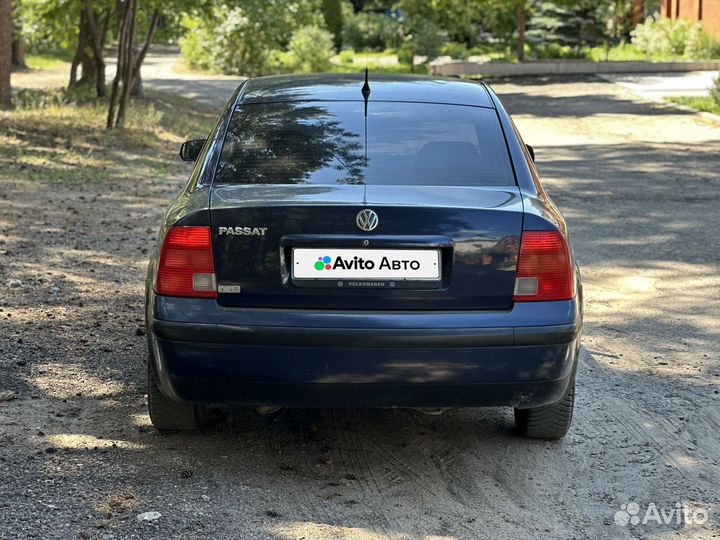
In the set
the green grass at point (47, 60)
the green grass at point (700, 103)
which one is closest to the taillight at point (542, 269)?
the green grass at point (700, 103)

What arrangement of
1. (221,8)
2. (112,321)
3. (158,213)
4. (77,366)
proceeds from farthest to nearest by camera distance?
1. (221,8)
2. (158,213)
3. (112,321)
4. (77,366)

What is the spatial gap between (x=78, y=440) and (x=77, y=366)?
3.77 ft

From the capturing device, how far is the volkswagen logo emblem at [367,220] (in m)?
4.35

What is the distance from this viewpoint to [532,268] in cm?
446

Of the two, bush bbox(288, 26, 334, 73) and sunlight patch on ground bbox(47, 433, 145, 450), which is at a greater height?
bush bbox(288, 26, 334, 73)

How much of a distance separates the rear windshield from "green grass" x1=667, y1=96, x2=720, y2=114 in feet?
59.4

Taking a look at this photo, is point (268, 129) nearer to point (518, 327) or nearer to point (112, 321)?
point (518, 327)

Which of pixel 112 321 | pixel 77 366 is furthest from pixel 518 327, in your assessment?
pixel 112 321

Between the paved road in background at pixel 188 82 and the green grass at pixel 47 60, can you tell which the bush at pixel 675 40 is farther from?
the green grass at pixel 47 60

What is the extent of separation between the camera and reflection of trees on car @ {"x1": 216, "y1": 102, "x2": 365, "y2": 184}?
188 inches

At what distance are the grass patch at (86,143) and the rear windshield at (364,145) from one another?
27.2 ft

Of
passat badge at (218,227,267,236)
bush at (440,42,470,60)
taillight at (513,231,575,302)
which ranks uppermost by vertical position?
passat badge at (218,227,267,236)

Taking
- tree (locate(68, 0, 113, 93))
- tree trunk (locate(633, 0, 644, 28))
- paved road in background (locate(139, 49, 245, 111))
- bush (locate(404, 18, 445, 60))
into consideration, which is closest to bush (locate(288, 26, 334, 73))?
bush (locate(404, 18, 445, 60))

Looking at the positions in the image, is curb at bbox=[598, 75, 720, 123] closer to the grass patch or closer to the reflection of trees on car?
the grass patch
